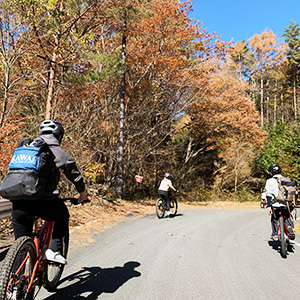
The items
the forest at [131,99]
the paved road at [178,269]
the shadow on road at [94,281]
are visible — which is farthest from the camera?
the forest at [131,99]

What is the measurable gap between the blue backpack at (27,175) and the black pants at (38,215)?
20cm

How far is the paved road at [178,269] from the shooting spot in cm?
361

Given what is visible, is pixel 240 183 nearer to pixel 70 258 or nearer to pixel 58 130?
pixel 70 258

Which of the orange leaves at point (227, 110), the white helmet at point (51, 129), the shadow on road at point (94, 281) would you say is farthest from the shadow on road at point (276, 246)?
the orange leaves at point (227, 110)

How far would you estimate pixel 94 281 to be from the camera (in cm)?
388

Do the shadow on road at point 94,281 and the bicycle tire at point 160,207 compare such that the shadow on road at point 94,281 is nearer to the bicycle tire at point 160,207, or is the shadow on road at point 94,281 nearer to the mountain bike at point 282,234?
the mountain bike at point 282,234

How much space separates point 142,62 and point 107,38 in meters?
3.28

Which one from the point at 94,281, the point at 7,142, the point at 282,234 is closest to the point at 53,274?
the point at 94,281

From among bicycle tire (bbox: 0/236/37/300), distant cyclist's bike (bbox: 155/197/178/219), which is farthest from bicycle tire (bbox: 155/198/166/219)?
bicycle tire (bbox: 0/236/37/300)

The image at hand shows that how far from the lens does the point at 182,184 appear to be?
2347 centimetres

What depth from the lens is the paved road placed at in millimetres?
3605

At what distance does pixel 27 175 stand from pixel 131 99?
1563cm

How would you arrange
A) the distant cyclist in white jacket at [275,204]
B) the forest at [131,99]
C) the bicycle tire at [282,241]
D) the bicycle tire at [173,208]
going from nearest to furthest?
the bicycle tire at [282,241]
the distant cyclist in white jacket at [275,204]
the forest at [131,99]
the bicycle tire at [173,208]

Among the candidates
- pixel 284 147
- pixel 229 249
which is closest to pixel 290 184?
pixel 229 249
